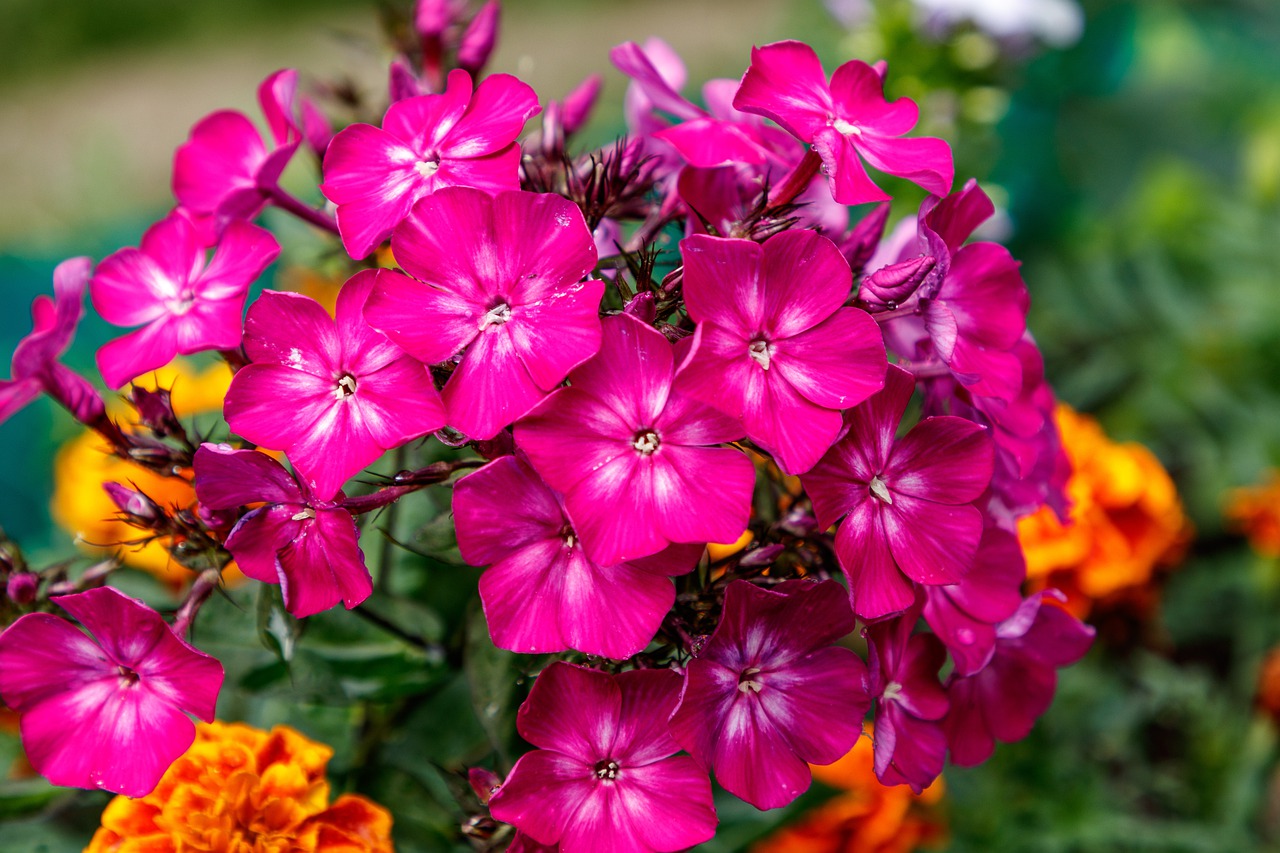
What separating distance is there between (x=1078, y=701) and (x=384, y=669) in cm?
82

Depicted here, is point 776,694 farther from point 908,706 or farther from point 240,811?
point 240,811

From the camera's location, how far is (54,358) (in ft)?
1.92

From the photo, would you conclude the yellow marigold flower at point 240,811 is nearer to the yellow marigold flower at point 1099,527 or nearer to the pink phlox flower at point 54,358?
the pink phlox flower at point 54,358

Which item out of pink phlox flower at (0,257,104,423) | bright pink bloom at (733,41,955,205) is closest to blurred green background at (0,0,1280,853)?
pink phlox flower at (0,257,104,423)

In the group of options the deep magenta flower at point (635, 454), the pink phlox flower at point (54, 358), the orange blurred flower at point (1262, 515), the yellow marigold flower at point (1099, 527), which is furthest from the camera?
the orange blurred flower at point (1262, 515)

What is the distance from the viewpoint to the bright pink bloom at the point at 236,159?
0.60 m

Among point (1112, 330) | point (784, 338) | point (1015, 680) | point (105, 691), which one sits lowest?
point (1112, 330)

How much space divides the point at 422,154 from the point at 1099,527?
2.53 ft

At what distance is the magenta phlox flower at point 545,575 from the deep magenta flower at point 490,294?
0.03 meters

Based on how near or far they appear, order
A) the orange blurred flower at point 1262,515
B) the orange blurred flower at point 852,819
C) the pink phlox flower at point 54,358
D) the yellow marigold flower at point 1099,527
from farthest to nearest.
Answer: the orange blurred flower at point 1262,515, the yellow marigold flower at point 1099,527, the orange blurred flower at point 852,819, the pink phlox flower at point 54,358

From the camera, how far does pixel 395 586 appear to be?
0.73 metres

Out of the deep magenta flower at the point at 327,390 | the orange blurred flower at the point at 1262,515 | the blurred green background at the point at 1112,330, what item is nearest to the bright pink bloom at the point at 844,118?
the deep magenta flower at the point at 327,390

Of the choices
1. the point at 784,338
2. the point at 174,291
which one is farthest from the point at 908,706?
the point at 174,291

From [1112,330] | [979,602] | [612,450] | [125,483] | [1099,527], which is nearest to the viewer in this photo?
[612,450]
